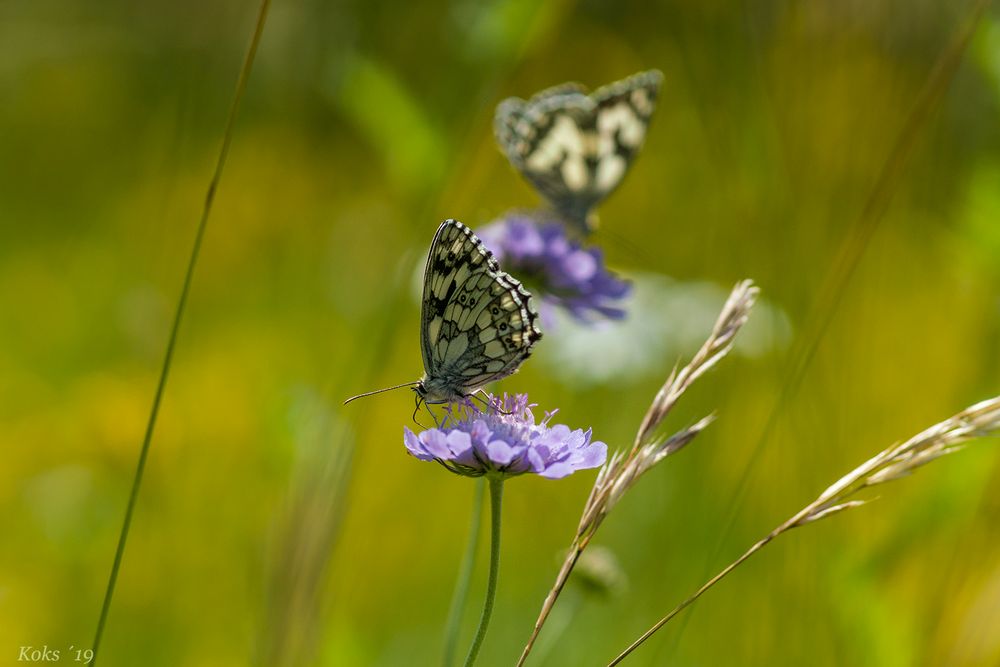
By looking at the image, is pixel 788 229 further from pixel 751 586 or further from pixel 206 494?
pixel 206 494

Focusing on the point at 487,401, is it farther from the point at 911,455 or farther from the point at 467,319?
the point at 911,455

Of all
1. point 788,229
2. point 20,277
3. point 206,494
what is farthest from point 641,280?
point 20,277

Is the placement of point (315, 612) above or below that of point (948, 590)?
above

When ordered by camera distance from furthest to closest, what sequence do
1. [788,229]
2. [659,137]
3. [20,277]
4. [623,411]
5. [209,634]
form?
Result: [659,137], [20,277], [623,411], [209,634], [788,229]

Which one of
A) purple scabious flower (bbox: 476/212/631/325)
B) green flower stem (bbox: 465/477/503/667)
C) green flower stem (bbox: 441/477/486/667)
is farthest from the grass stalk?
purple scabious flower (bbox: 476/212/631/325)

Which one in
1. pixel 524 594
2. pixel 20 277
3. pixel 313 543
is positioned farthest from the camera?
pixel 20 277

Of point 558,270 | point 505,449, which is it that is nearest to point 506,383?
point 558,270

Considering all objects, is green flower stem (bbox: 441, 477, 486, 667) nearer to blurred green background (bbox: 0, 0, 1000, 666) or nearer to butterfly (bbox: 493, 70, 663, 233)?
blurred green background (bbox: 0, 0, 1000, 666)
